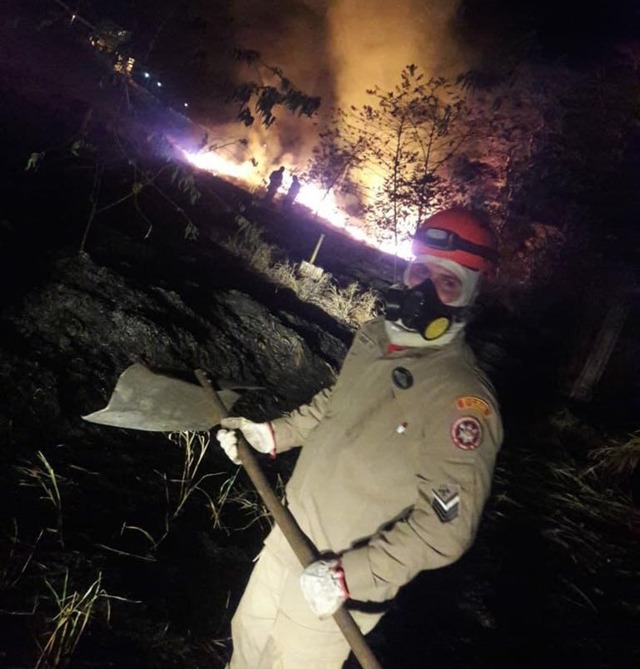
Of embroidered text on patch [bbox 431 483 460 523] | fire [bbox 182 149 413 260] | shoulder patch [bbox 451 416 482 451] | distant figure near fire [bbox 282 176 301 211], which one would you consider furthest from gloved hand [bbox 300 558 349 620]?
fire [bbox 182 149 413 260]

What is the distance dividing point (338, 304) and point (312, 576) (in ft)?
23.4

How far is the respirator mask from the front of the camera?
1.79m

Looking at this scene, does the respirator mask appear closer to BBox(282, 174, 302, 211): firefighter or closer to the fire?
BBox(282, 174, 302, 211): firefighter

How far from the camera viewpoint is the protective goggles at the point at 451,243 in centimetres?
192

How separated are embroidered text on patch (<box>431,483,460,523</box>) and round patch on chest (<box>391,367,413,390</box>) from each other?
13.9 inches

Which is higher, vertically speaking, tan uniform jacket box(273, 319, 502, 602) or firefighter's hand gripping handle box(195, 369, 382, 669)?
tan uniform jacket box(273, 319, 502, 602)

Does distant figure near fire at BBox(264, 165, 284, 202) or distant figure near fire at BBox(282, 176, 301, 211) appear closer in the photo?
distant figure near fire at BBox(282, 176, 301, 211)

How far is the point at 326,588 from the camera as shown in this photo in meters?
1.56

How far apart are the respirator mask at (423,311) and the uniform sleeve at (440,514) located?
0.34 meters

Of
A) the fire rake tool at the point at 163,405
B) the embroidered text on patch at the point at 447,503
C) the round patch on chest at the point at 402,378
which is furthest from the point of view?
the fire rake tool at the point at 163,405

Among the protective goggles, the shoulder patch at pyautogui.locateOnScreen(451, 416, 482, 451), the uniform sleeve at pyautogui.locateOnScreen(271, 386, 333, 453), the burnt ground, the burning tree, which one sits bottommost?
the burnt ground

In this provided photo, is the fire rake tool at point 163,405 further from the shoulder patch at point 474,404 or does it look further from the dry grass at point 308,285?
the dry grass at point 308,285

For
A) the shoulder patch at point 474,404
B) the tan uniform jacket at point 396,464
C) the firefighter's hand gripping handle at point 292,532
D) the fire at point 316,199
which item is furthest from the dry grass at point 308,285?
the fire at point 316,199

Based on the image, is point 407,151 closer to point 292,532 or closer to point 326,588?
point 292,532
